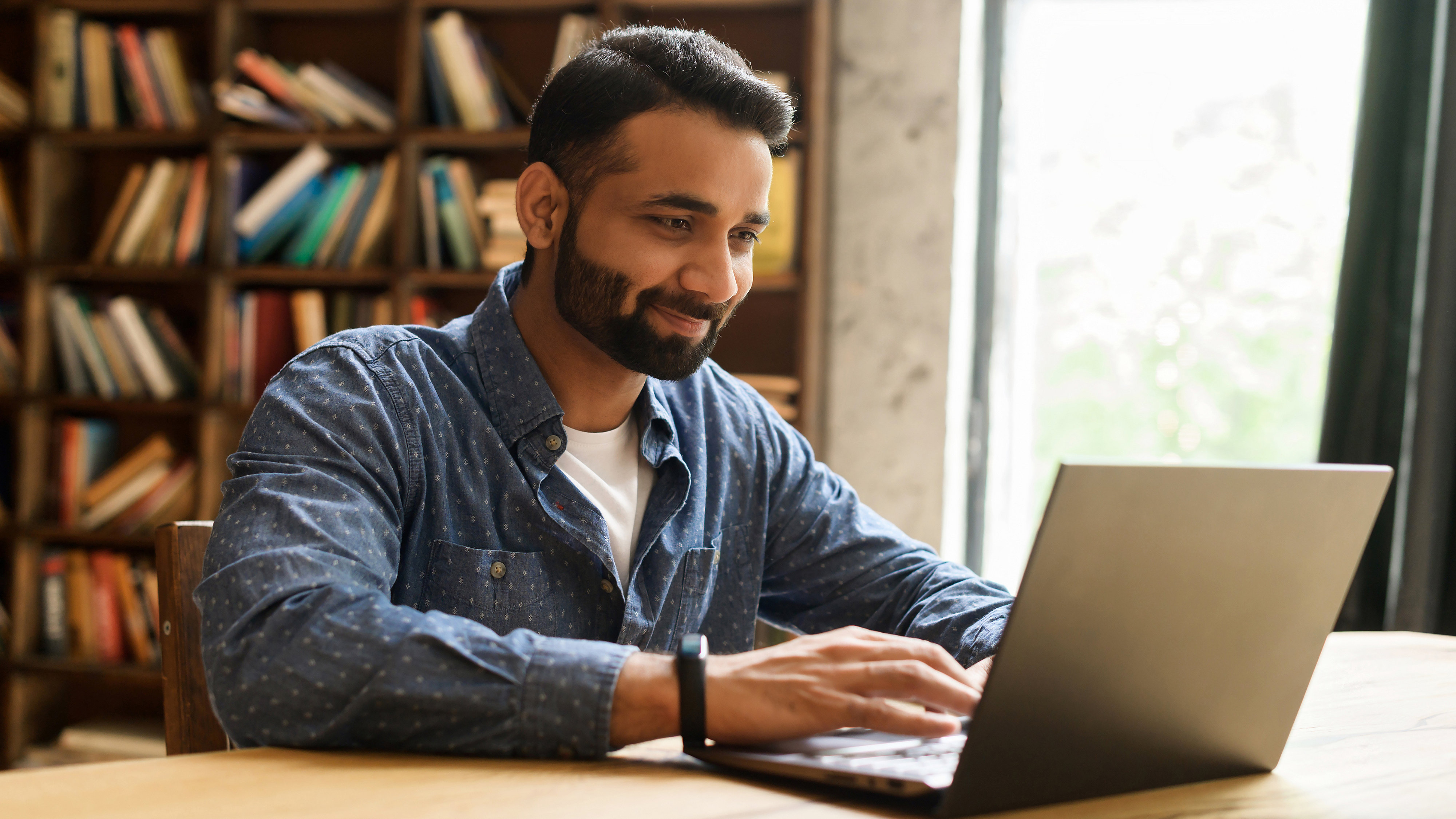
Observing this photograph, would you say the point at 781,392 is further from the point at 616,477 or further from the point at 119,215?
the point at 119,215

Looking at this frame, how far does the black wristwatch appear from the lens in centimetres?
72

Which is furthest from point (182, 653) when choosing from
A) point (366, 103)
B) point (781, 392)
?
point (366, 103)

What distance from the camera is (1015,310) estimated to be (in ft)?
9.11

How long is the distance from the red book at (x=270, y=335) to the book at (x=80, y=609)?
711 mm

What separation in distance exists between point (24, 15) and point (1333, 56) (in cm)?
371

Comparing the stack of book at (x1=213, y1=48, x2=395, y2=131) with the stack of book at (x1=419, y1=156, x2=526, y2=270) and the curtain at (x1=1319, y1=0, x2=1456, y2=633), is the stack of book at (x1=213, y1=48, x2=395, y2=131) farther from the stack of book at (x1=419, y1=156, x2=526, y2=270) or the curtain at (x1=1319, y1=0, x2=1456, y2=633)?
the curtain at (x1=1319, y1=0, x2=1456, y2=633)

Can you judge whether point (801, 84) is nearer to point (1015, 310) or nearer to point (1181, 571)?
point (1015, 310)

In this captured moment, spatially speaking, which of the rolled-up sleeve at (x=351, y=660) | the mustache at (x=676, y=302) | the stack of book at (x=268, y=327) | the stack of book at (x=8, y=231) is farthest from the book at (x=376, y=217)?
the rolled-up sleeve at (x=351, y=660)

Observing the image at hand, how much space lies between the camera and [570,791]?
0.64m

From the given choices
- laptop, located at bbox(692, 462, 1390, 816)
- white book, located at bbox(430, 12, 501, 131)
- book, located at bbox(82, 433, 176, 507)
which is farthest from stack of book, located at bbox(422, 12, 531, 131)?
laptop, located at bbox(692, 462, 1390, 816)

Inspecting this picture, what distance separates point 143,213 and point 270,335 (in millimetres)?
504

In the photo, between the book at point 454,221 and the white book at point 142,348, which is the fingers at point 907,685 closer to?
the book at point 454,221

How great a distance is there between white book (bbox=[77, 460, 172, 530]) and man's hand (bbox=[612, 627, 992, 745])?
8.21 ft

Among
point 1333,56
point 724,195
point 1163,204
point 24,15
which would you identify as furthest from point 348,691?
point 24,15
